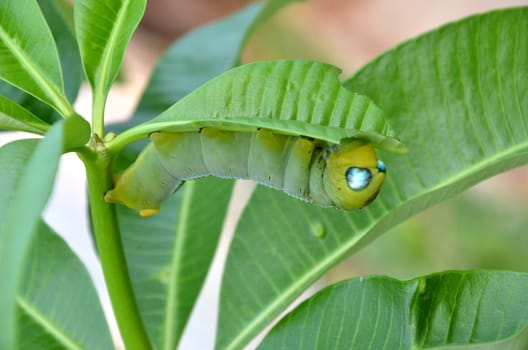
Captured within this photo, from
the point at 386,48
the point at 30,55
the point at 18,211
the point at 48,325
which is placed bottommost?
the point at 48,325

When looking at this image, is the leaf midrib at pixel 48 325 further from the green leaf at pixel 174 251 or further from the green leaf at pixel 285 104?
the green leaf at pixel 285 104

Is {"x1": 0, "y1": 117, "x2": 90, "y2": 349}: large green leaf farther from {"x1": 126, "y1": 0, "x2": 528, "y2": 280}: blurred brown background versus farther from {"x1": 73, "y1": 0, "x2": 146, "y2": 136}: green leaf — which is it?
{"x1": 126, "y1": 0, "x2": 528, "y2": 280}: blurred brown background

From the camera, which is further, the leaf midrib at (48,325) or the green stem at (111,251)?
the leaf midrib at (48,325)

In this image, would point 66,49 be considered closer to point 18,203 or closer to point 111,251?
point 111,251

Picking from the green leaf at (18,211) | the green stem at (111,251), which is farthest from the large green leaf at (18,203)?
the green stem at (111,251)

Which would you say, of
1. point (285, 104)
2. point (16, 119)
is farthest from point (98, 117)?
point (285, 104)

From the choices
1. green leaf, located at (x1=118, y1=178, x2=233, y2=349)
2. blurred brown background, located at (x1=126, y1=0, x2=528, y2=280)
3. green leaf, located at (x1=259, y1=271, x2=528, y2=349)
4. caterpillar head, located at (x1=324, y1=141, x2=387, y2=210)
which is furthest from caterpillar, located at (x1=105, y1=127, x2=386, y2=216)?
blurred brown background, located at (x1=126, y1=0, x2=528, y2=280)

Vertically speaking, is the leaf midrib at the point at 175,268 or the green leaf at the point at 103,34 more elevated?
the green leaf at the point at 103,34
